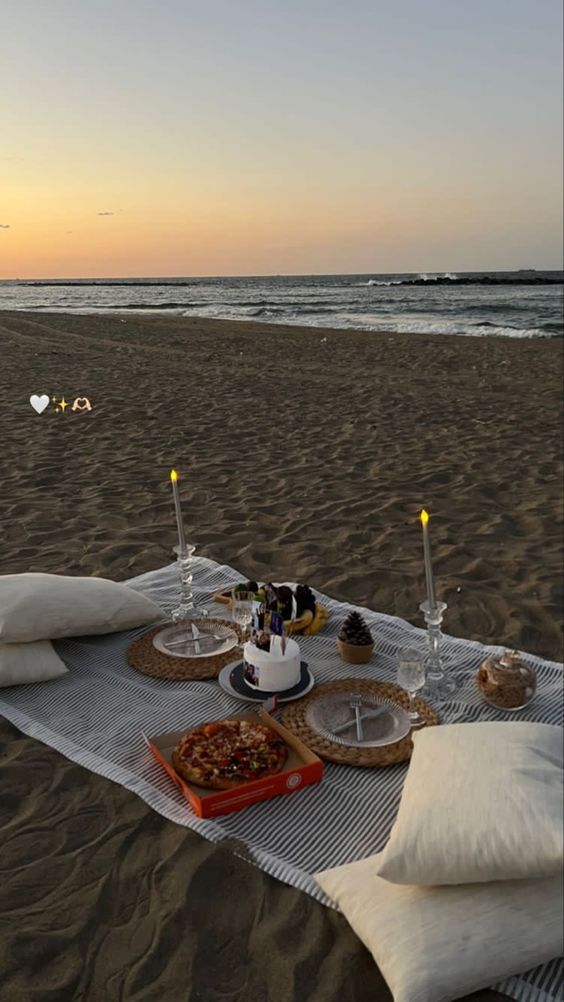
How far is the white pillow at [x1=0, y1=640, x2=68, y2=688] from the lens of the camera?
3305 millimetres

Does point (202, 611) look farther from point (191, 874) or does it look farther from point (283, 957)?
point (283, 957)

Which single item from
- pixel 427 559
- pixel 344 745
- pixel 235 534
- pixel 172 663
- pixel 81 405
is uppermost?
pixel 81 405

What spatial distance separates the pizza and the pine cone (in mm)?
782

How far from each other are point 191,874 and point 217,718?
0.78 m

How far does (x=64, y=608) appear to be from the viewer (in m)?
3.47

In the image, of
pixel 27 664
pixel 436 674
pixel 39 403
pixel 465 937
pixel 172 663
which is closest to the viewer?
pixel 465 937

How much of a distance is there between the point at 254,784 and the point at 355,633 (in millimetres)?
1098

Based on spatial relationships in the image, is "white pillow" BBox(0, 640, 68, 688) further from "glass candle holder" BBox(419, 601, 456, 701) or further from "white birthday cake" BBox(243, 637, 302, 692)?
"glass candle holder" BBox(419, 601, 456, 701)

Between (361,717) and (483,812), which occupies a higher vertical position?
(483,812)

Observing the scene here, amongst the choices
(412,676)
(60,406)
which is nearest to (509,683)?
(412,676)

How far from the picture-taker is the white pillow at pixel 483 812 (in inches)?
72.1

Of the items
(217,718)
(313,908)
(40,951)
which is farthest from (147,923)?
(217,718)

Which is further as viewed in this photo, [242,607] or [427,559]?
[242,607]

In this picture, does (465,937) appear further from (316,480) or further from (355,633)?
(316,480)
